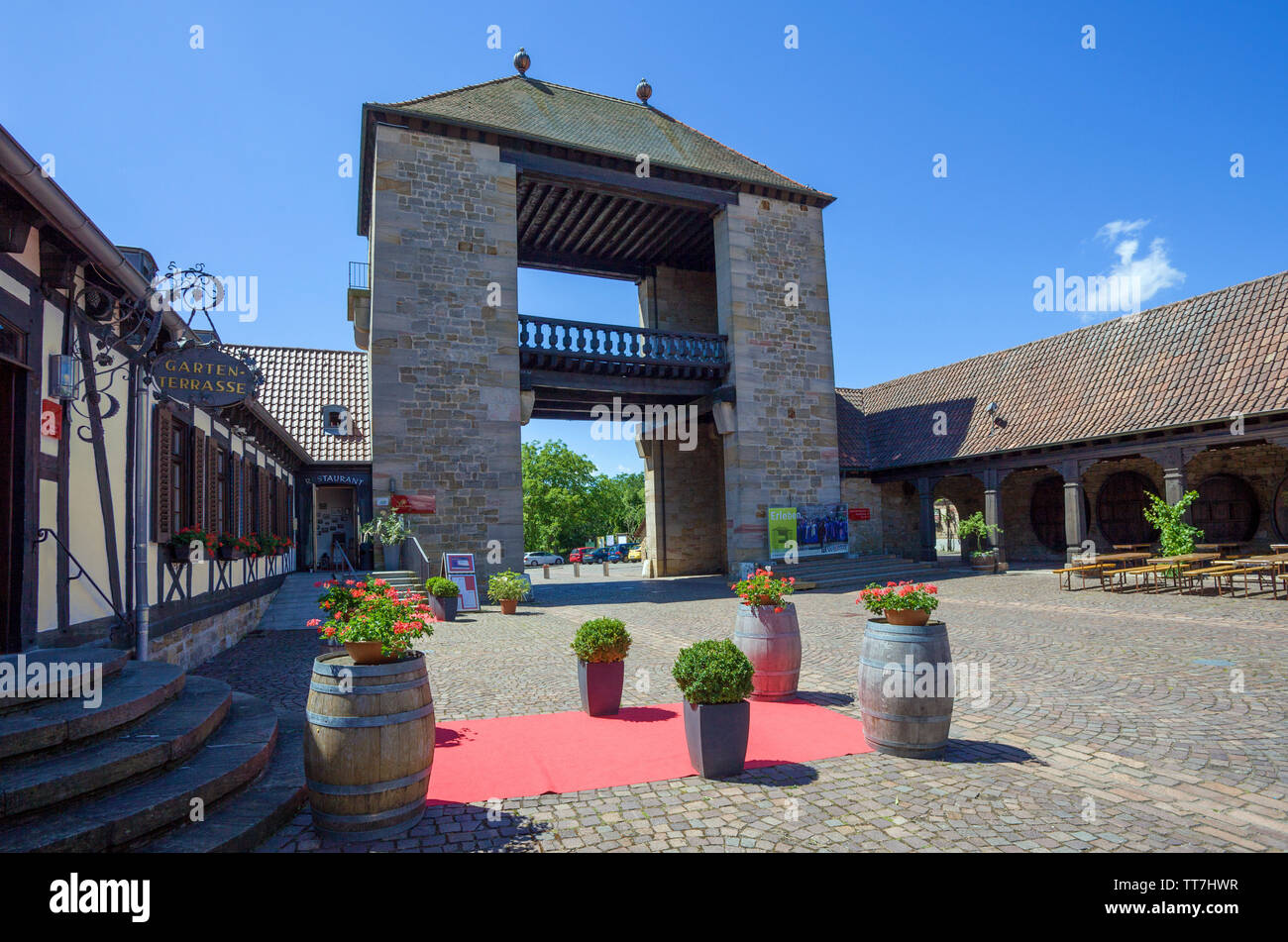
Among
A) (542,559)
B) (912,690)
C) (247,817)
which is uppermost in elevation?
(912,690)

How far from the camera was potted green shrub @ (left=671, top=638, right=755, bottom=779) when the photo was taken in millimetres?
4496

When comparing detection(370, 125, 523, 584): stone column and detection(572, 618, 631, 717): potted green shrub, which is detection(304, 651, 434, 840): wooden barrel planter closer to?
detection(572, 618, 631, 717): potted green shrub

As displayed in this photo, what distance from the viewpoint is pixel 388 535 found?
15219 millimetres

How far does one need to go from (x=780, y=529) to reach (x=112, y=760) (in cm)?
1776

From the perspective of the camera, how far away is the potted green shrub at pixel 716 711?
4.50 m

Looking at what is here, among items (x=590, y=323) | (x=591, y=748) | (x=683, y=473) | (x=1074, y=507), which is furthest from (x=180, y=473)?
(x=1074, y=507)

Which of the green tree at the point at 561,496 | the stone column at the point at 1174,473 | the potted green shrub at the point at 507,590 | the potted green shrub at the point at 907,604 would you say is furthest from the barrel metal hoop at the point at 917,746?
the green tree at the point at 561,496

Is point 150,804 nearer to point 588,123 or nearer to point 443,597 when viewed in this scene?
point 443,597

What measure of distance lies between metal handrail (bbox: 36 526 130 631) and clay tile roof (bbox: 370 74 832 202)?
14065mm

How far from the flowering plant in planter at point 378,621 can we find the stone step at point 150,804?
0.89 metres

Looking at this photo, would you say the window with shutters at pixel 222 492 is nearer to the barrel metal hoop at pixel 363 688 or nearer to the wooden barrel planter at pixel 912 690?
the barrel metal hoop at pixel 363 688
